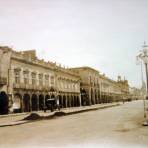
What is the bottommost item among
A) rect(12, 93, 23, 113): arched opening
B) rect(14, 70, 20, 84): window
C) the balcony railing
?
rect(12, 93, 23, 113): arched opening

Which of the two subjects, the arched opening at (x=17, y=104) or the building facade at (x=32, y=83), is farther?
the arched opening at (x=17, y=104)

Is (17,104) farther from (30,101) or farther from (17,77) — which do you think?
(17,77)

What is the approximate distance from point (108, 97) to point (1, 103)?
58.8m

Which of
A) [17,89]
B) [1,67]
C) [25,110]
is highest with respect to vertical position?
[1,67]

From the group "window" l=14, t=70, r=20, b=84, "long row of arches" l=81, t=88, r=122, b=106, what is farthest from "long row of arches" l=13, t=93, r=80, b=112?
"long row of arches" l=81, t=88, r=122, b=106

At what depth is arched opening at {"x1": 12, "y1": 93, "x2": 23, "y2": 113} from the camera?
3350 centimetres

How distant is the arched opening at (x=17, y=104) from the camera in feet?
110

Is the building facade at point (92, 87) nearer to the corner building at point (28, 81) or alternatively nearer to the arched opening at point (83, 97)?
the arched opening at point (83, 97)

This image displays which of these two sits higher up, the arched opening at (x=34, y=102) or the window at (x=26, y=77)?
the window at (x=26, y=77)

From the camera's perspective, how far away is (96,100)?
234 feet

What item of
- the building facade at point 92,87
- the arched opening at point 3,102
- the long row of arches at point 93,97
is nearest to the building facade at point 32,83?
the arched opening at point 3,102

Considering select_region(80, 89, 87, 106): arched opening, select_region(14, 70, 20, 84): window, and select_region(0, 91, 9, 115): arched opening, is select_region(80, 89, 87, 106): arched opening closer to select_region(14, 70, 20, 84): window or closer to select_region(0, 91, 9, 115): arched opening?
select_region(14, 70, 20, 84): window

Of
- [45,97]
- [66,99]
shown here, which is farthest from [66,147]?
[66,99]

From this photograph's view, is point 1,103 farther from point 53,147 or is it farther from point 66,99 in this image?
point 53,147
